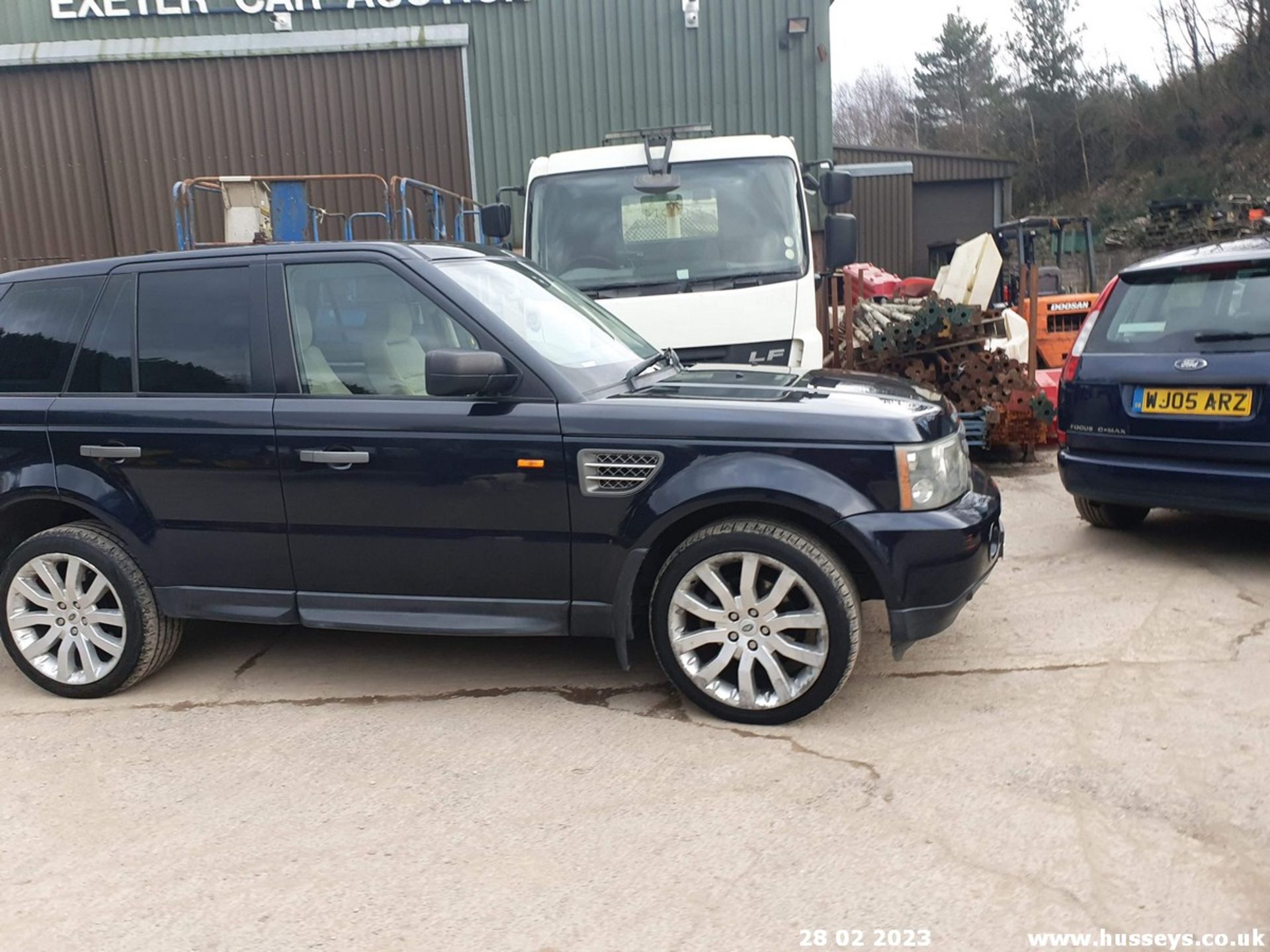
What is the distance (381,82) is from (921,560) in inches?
510

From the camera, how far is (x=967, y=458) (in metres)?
4.15

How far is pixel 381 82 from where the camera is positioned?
14.2m

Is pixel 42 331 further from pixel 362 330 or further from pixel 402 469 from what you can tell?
pixel 402 469

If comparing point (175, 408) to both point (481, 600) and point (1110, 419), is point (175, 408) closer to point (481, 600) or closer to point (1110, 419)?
point (481, 600)

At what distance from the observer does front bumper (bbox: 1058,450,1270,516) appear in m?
4.88

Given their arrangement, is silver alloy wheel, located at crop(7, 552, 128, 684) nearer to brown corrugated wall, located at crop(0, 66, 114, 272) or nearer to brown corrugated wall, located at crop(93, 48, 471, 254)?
brown corrugated wall, located at crop(93, 48, 471, 254)

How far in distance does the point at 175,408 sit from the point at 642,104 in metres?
11.6

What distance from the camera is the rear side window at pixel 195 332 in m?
4.05

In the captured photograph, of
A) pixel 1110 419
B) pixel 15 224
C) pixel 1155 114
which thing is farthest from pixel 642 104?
pixel 1155 114

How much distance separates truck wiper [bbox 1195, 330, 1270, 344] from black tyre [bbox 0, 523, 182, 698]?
5018 mm

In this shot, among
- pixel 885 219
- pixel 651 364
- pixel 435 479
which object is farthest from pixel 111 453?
pixel 885 219

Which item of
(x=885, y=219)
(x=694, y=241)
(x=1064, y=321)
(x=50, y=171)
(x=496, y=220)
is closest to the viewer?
(x=694, y=241)

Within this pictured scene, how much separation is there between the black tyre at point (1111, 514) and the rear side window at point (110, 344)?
501 centimetres

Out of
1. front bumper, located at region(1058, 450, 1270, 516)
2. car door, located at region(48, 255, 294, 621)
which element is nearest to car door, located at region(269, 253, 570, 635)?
car door, located at region(48, 255, 294, 621)
